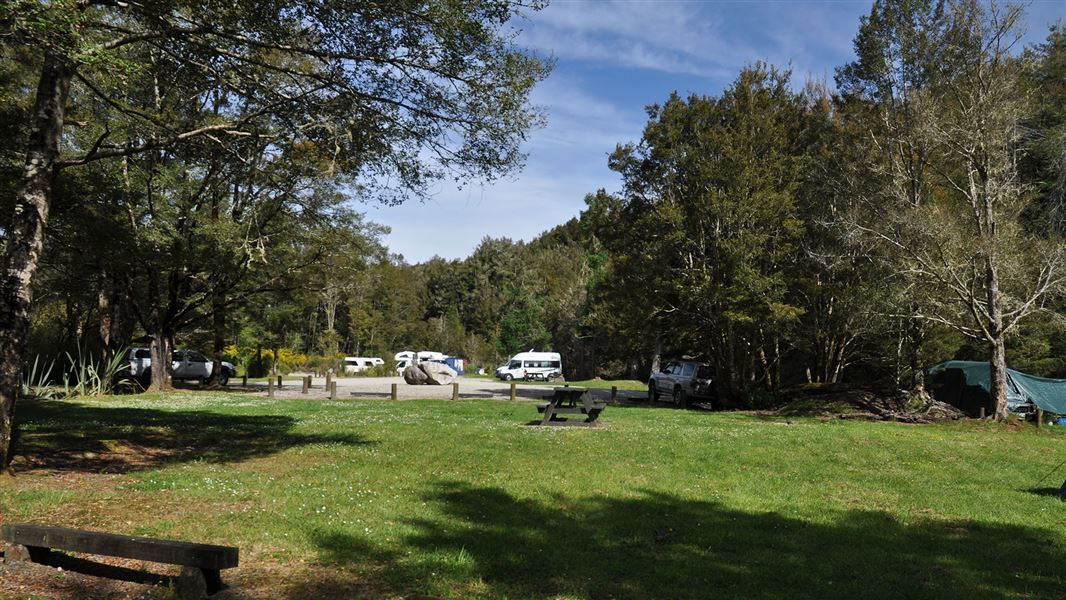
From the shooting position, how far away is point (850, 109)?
85.9 feet

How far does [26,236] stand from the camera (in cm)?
821

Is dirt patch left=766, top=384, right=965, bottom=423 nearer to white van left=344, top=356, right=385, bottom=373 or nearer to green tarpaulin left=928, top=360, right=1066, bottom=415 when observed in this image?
green tarpaulin left=928, top=360, right=1066, bottom=415

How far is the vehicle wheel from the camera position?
2665 centimetres

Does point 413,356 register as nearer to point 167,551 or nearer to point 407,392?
point 407,392

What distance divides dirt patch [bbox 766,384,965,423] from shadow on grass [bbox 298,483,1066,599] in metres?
15.4

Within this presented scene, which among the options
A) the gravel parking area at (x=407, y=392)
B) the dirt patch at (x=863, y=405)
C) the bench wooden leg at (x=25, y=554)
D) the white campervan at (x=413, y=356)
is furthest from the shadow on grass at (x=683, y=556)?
the white campervan at (x=413, y=356)

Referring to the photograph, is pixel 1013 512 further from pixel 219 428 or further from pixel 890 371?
pixel 890 371

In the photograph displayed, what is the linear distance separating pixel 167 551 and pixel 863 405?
23213 millimetres

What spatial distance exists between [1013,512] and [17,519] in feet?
34.1

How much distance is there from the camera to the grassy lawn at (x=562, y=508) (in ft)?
17.9

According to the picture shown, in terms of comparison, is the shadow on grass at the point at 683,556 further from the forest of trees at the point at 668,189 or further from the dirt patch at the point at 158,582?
the forest of trees at the point at 668,189

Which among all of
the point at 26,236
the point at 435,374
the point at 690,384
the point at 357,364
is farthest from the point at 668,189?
the point at 357,364

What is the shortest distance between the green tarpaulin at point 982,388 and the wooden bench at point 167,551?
2333cm

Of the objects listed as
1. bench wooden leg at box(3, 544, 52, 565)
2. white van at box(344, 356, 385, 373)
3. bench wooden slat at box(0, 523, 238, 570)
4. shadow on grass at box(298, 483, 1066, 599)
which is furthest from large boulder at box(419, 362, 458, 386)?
bench wooden slat at box(0, 523, 238, 570)
